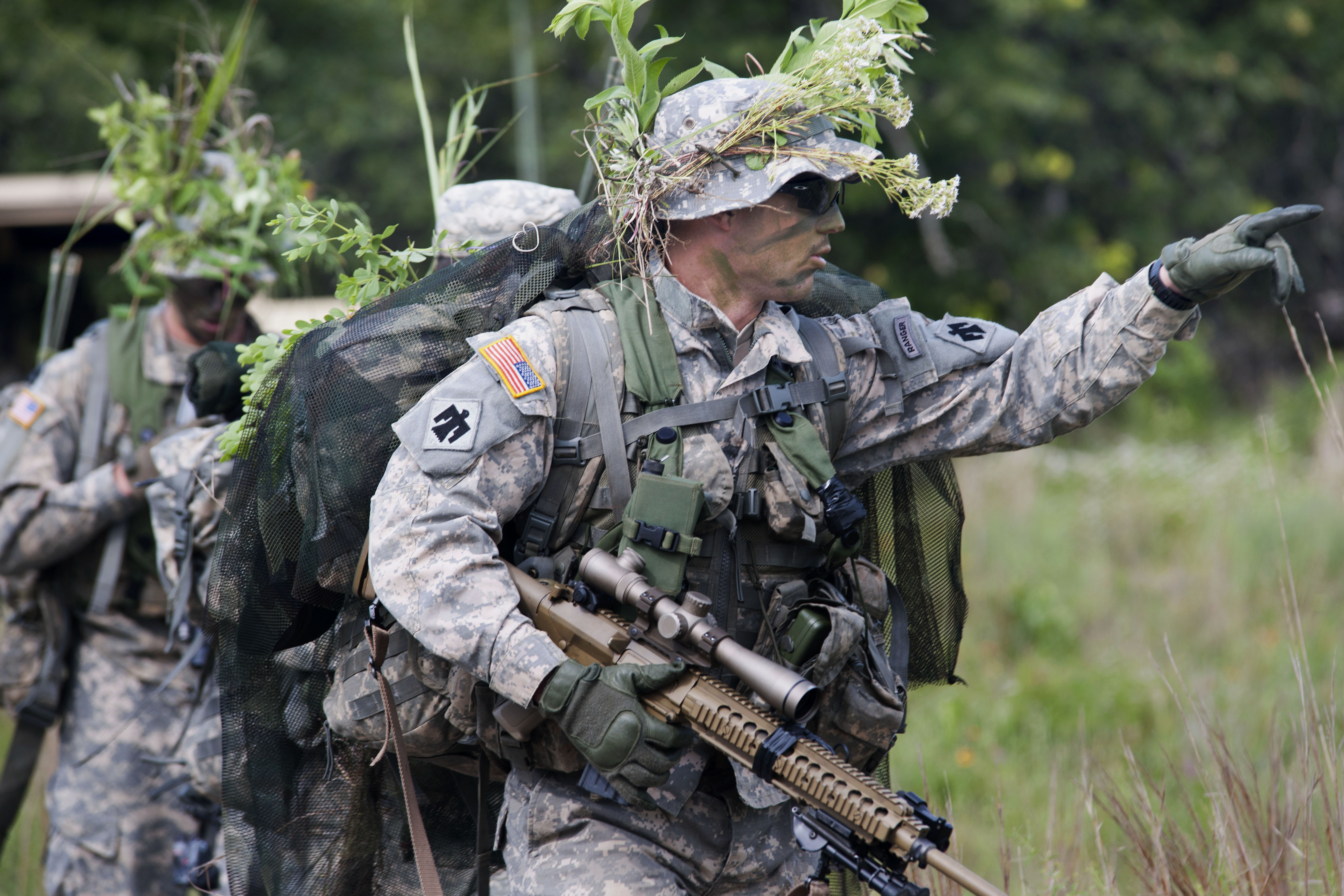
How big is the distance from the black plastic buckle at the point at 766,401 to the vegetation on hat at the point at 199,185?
2.26 metres

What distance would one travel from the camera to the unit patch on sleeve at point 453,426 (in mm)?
2496

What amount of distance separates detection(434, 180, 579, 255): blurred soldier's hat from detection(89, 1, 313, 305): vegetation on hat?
80 centimetres

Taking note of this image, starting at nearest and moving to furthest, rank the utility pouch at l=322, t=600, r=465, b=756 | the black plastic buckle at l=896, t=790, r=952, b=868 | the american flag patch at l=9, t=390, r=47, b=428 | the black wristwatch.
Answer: the black plastic buckle at l=896, t=790, r=952, b=868
the black wristwatch
the utility pouch at l=322, t=600, r=465, b=756
the american flag patch at l=9, t=390, r=47, b=428

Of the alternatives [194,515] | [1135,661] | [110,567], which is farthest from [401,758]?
[1135,661]

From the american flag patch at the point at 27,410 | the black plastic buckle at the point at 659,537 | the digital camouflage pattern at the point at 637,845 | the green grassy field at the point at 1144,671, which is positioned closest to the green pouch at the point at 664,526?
the black plastic buckle at the point at 659,537

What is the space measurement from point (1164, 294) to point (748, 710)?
3.72ft

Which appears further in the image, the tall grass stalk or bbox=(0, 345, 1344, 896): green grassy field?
bbox=(0, 345, 1344, 896): green grassy field

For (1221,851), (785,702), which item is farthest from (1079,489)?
(785,702)

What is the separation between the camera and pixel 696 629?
7.90 ft

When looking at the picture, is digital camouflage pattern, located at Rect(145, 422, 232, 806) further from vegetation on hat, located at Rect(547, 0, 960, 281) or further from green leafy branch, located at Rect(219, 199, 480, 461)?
vegetation on hat, located at Rect(547, 0, 960, 281)

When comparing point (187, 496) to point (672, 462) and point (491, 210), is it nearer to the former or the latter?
point (491, 210)

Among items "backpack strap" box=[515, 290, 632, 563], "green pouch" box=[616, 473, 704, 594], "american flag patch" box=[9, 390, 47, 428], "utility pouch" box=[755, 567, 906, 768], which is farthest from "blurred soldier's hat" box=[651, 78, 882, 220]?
"american flag patch" box=[9, 390, 47, 428]

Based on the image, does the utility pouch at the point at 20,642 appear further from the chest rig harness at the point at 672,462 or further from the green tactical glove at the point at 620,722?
the green tactical glove at the point at 620,722

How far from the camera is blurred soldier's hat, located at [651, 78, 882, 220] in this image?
8.64 feet
